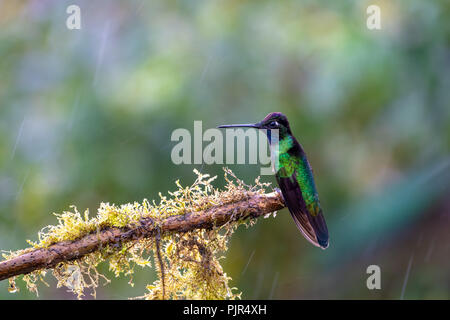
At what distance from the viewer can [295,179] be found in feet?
10.8

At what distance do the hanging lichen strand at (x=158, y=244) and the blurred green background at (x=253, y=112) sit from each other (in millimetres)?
2198

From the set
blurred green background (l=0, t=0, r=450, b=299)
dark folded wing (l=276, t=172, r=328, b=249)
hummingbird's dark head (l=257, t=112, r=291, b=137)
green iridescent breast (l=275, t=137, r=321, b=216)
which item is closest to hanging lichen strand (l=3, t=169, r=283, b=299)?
dark folded wing (l=276, t=172, r=328, b=249)

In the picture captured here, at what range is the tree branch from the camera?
93.7 inches

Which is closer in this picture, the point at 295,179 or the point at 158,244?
the point at 158,244

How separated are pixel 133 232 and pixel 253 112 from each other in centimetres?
303

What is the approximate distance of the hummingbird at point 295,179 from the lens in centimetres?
319

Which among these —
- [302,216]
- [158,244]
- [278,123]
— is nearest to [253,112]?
[278,123]

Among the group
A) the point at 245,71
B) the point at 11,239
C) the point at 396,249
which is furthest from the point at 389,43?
the point at 11,239

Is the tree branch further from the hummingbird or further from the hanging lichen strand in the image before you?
the hummingbird

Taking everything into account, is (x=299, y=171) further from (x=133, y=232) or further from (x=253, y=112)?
(x=253, y=112)

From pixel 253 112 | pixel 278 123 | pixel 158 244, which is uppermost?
pixel 253 112

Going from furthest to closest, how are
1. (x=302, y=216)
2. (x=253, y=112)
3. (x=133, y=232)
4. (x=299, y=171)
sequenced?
(x=253, y=112) < (x=299, y=171) < (x=302, y=216) < (x=133, y=232)

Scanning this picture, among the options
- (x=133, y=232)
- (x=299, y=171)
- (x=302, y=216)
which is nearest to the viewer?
(x=133, y=232)
